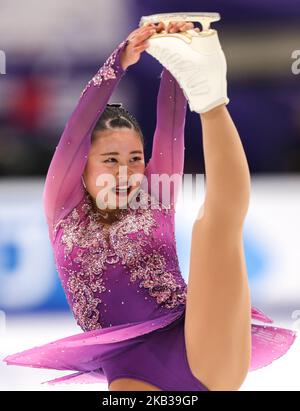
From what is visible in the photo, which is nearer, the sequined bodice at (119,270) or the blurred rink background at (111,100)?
the sequined bodice at (119,270)

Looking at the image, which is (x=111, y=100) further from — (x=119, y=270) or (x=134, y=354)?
(x=134, y=354)

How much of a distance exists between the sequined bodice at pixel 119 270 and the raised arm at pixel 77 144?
2.8 inches

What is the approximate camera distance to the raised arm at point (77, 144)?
207 centimetres

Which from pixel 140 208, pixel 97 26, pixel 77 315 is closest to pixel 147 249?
pixel 140 208

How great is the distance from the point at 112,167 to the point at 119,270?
1.04 ft

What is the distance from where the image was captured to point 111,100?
2.76 metres

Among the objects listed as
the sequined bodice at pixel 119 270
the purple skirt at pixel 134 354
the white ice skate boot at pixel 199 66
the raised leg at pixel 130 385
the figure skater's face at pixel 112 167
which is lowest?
the raised leg at pixel 130 385

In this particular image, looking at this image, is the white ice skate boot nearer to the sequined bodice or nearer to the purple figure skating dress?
the purple figure skating dress

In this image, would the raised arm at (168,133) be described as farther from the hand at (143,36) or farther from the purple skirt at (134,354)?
the purple skirt at (134,354)

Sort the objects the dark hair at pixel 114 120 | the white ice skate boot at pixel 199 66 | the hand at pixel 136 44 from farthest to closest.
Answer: the dark hair at pixel 114 120 → the hand at pixel 136 44 → the white ice skate boot at pixel 199 66

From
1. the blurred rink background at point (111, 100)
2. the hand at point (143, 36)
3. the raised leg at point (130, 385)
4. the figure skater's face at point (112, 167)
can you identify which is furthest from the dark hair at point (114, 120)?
the raised leg at point (130, 385)

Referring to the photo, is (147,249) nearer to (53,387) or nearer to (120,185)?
(120,185)

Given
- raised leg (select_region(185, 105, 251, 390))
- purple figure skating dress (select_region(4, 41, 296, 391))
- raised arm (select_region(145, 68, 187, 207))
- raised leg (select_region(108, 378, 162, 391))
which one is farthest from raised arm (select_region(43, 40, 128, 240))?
raised leg (select_region(108, 378, 162, 391))

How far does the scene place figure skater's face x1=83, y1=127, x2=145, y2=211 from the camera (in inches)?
87.7
